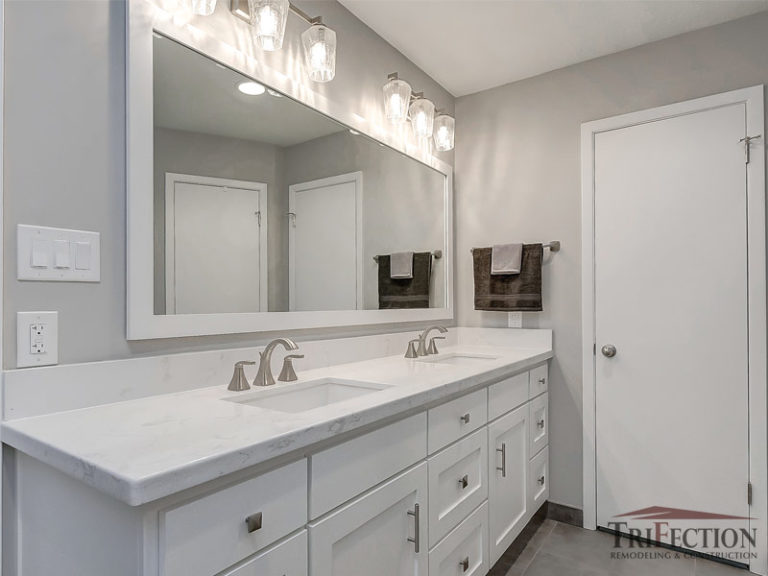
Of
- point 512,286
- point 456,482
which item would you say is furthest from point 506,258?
point 456,482

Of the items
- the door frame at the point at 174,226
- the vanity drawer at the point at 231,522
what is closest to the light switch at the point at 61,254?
the door frame at the point at 174,226

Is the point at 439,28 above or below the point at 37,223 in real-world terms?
above

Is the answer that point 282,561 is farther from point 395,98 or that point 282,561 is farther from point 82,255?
point 395,98

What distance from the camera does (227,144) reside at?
56.7 inches

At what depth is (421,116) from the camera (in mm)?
2256

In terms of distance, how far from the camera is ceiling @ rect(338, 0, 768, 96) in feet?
6.36

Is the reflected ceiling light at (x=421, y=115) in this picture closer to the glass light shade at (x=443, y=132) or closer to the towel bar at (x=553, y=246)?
the glass light shade at (x=443, y=132)

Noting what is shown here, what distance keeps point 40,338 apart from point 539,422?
2.12 metres

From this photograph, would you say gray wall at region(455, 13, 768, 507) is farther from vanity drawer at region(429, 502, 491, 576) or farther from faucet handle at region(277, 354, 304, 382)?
faucet handle at region(277, 354, 304, 382)

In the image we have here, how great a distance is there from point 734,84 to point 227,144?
2190 millimetres

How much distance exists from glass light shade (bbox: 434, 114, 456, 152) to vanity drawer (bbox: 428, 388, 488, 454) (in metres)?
1.31

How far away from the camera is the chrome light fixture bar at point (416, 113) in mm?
2061

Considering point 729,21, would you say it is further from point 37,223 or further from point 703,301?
point 37,223

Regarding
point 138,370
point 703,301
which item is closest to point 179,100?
point 138,370
